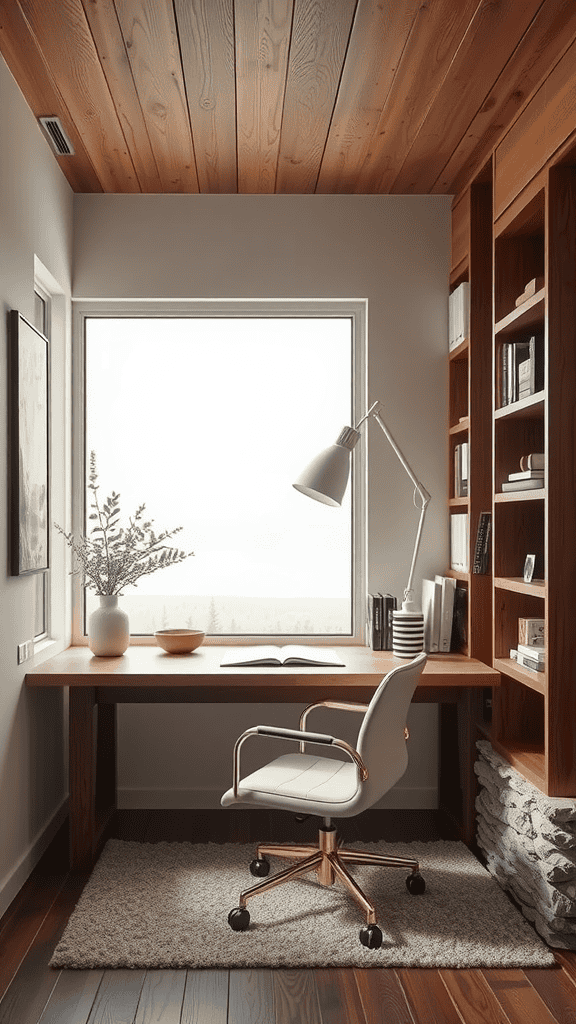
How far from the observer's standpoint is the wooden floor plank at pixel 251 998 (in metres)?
2.08

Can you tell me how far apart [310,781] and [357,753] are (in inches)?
10.2

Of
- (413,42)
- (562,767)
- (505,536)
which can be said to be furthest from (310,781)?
(413,42)

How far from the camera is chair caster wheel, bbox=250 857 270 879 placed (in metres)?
2.89

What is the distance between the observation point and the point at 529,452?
3057 mm

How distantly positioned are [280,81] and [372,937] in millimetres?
2627

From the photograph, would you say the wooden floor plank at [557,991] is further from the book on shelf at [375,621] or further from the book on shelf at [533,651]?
the book on shelf at [375,621]

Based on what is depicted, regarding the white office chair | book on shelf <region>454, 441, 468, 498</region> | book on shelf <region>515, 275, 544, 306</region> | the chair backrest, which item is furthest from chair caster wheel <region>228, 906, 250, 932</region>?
book on shelf <region>515, 275, 544, 306</region>

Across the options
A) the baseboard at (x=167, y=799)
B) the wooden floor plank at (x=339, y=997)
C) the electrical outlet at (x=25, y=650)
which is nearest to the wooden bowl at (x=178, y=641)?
the electrical outlet at (x=25, y=650)

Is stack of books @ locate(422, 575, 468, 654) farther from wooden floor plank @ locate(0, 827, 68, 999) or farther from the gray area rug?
wooden floor plank @ locate(0, 827, 68, 999)

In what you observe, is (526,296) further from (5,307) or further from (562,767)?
(5,307)

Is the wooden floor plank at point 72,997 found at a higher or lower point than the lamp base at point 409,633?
lower

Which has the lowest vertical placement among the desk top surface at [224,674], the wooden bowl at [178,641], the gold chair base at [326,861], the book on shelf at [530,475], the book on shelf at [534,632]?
the gold chair base at [326,861]

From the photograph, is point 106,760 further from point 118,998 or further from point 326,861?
point 118,998

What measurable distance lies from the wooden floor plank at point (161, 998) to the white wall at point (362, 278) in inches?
58.7
